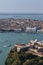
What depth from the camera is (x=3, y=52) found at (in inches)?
244

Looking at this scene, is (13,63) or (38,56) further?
(38,56)

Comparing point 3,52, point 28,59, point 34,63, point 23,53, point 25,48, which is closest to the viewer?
point 34,63

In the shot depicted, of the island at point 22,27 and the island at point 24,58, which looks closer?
the island at point 24,58

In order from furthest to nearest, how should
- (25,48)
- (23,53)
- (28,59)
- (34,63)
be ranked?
(25,48) → (23,53) → (28,59) → (34,63)

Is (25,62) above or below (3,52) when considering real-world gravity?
above

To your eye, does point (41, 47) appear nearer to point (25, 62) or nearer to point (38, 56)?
point (38, 56)

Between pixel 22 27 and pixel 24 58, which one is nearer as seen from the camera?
pixel 24 58

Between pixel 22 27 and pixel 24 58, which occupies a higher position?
pixel 24 58

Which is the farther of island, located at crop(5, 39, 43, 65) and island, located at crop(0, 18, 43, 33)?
island, located at crop(0, 18, 43, 33)

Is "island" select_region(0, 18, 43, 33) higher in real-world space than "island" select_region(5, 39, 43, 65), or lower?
lower

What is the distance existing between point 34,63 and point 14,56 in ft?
2.00

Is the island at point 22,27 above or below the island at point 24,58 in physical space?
below

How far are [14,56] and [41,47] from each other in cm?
98

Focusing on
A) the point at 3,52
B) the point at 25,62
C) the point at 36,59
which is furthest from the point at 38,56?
the point at 3,52
